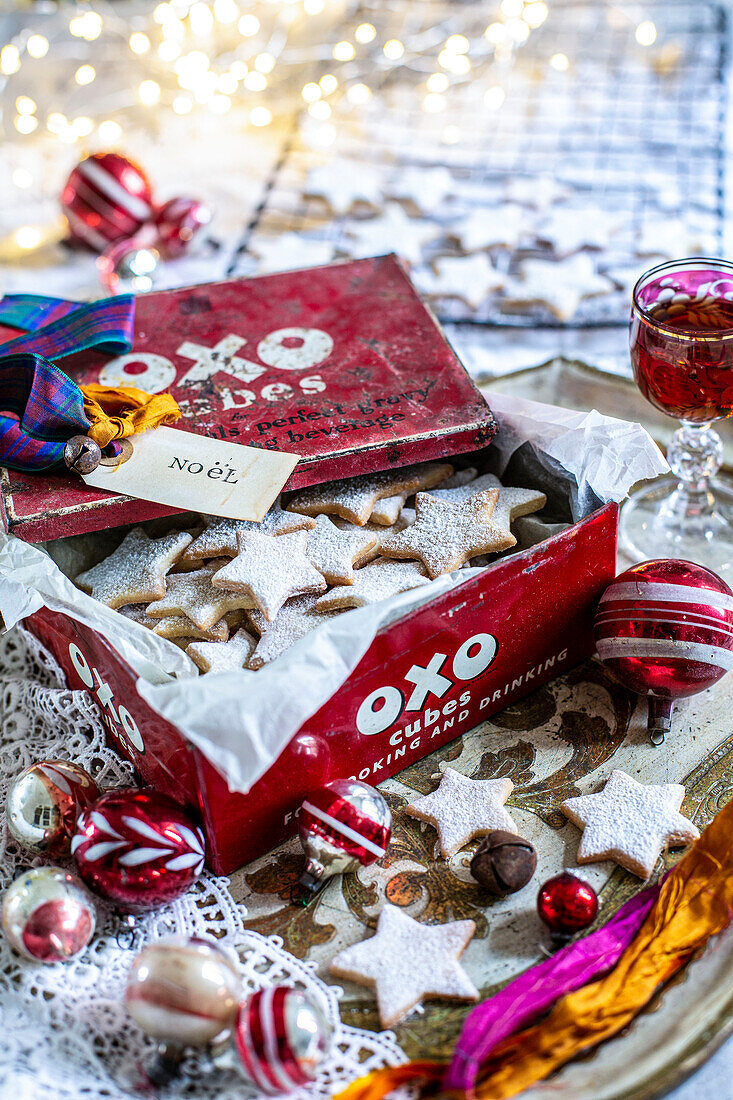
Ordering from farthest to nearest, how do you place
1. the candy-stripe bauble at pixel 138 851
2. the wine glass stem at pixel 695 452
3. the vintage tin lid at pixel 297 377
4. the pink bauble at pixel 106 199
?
the pink bauble at pixel 106 199 < the wine glass stem at pixel 695 452 < the vintage tin lid at pixel 297 377 < the candy-stripe bauble at pixel 138 851

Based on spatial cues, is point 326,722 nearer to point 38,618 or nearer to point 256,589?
point 256,589

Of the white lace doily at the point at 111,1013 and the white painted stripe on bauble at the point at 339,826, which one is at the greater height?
the white painted stripe on bauble at the point at 339,826

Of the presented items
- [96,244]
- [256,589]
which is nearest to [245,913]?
[256,589]

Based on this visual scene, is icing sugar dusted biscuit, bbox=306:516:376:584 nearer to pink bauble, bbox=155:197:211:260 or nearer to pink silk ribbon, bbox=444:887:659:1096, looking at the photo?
pink silk ribbon, bbox=444:887:659:1096

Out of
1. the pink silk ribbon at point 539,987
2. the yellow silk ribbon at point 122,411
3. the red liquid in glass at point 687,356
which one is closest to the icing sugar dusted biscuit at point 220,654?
the yellow silk ribbon at point 122,411

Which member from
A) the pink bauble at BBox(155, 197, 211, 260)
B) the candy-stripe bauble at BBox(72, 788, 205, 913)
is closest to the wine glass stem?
the candy-stripe bauble at BBox(72, 788, 205, 913)

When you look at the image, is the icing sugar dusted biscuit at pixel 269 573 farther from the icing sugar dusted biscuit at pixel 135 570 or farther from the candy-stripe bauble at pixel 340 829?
the candy-stripe bauble at pixel 340 829

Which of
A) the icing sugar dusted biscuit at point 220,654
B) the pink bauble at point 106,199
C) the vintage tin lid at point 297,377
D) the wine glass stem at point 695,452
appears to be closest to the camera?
the icing sugar dusted biscuit at point 220,654
